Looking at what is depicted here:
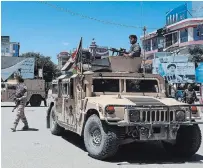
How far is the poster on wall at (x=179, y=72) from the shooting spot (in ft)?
121

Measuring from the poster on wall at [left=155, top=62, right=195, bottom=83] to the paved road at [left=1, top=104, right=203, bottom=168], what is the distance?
28.5 meters

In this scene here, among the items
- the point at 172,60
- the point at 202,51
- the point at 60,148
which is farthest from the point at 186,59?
the point at 60,148

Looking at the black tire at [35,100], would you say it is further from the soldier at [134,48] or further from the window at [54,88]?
the soldier at [134,48]

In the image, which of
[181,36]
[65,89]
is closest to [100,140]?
[65,89]

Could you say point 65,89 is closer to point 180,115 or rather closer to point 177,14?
point 180,115

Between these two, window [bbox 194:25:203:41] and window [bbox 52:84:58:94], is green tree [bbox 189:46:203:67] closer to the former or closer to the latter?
window [bbox 194:25:203:41]

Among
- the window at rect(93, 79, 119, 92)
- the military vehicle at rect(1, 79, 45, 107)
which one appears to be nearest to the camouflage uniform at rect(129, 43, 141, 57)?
the window at rect(93, 79, 119, 92)

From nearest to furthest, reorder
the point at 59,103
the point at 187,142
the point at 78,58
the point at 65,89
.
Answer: the point at 187,142, the point at 78,58, the point at 65,89, the point at 59,103

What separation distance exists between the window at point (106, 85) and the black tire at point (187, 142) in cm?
169

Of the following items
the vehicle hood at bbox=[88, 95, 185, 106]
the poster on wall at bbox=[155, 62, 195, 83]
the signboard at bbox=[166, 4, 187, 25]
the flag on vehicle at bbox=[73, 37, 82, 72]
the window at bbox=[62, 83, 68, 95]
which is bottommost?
the vehicle hood at bbox=[88, 95, 185, 106]

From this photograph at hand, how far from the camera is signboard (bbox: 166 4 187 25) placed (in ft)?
187

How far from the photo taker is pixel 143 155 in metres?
7.50

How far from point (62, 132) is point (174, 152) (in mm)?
3722

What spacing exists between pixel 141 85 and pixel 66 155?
233 cm
